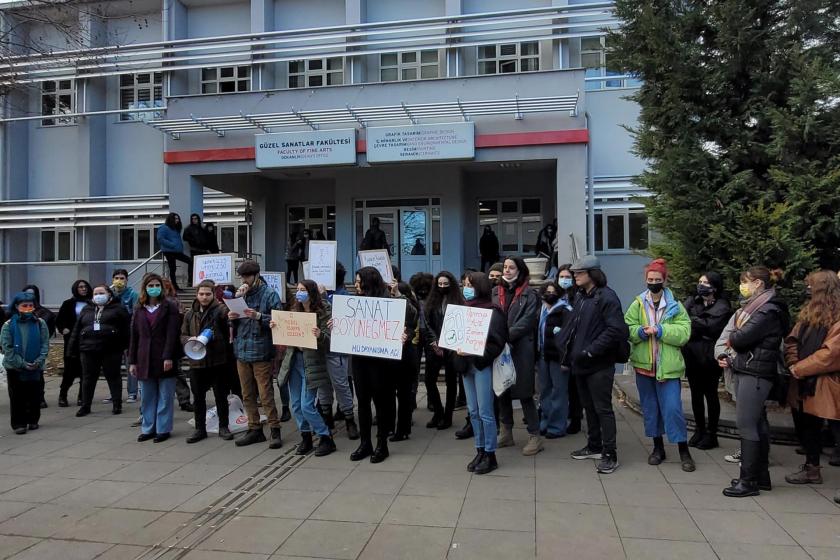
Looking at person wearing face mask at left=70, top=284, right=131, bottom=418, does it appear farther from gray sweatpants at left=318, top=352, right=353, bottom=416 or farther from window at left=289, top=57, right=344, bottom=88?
window at left=289, top=57, right=344, bottom=88

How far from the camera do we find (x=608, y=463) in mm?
5488

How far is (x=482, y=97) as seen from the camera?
578 inches

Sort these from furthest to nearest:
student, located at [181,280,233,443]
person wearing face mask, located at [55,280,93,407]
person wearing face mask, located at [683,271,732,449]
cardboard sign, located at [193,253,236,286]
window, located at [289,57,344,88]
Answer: window, located at [289,57,344,88]
person wearing face mask, located at [55,280,93,407]
cardboard sign, located at [193,253,236,286]
student, located at [181,280,233,443]
person wearing face mask, located at [683,271,732,449]

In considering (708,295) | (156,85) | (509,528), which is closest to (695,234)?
(708,295)

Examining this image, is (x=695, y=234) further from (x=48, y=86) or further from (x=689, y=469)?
(x=48, y=86)

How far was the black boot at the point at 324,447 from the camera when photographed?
6089 millimetres

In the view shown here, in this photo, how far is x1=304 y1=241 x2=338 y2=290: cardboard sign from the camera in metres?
7.48

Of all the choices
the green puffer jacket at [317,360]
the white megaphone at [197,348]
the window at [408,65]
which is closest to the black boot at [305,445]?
the green puffer jacket at [317,360]

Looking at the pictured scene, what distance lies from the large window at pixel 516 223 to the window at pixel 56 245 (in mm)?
14766

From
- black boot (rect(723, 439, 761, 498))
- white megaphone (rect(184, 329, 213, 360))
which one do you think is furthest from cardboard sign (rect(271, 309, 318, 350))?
black boot (rect(723, 439, 761, 498))

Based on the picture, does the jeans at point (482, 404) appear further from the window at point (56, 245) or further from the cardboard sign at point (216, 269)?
the window at point (56, 245)

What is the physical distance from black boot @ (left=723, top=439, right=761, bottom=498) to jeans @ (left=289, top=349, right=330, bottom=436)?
12.5 feet

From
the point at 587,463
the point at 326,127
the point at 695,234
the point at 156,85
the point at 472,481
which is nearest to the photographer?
the point at 472,481

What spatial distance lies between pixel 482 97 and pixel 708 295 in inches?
392
